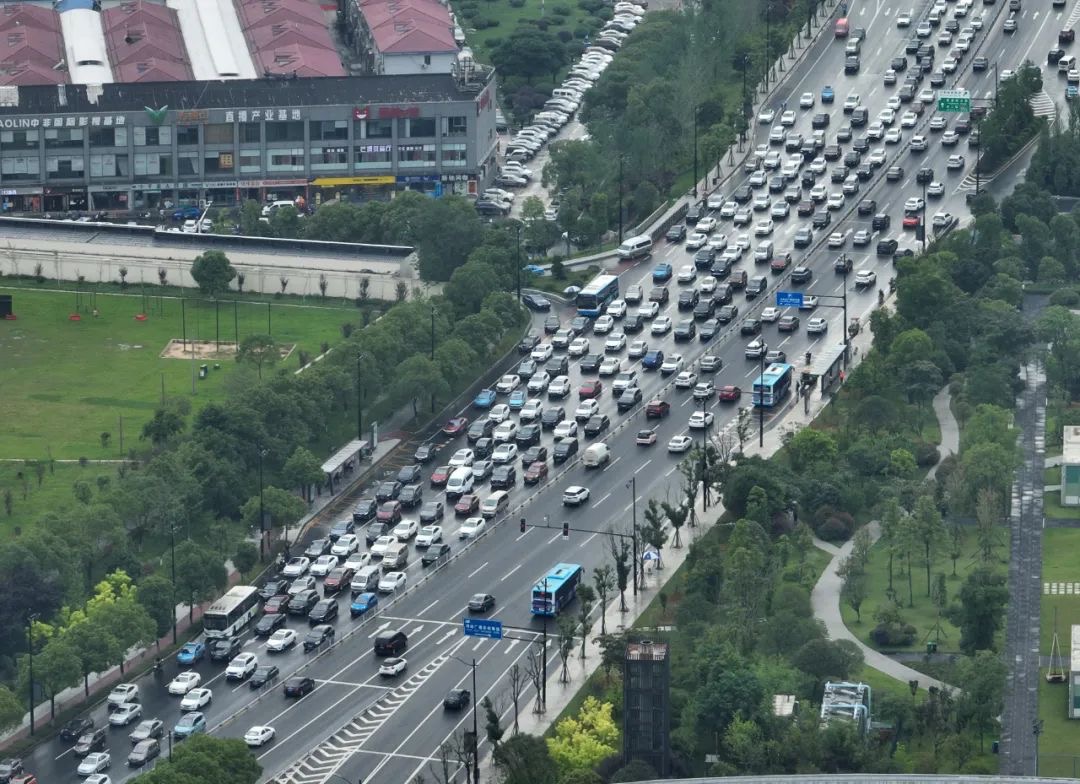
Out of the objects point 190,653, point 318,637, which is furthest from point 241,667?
point 318,637

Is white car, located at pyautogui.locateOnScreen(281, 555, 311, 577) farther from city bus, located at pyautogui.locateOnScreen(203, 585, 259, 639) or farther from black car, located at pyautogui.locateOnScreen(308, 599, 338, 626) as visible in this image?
black car, located at pyautogui.locateOnScreen(308, 599, 338, 626)

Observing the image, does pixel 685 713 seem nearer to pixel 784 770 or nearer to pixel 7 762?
pixel 784 770

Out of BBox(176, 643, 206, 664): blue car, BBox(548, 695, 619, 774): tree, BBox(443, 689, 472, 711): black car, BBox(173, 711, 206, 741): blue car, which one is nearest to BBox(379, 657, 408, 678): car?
BBox(443, 689, 472, 711): black car

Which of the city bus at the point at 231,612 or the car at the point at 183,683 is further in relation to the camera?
the city bus at the point at 231,612

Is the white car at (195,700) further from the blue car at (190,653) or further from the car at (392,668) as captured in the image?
the car at (392,668)

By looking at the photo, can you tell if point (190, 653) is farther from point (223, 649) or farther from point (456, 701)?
point (456, 701)

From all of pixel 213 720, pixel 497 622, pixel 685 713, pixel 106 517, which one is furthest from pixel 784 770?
pixel 106 517

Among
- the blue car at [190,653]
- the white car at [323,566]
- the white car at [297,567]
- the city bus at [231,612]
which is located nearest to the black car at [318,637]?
the city bus at [231,612]
